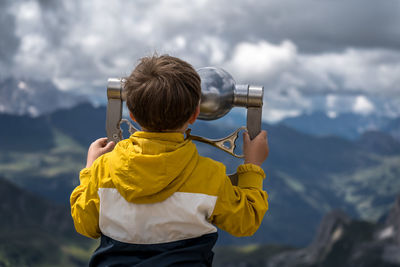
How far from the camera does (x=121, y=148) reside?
254 centimetres

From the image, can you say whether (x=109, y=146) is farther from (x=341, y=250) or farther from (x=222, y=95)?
(x=341, y=250)

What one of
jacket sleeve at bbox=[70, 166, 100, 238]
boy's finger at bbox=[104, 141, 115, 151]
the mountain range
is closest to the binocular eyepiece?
boy's finger at bbox=[104, 141, 115, 151]

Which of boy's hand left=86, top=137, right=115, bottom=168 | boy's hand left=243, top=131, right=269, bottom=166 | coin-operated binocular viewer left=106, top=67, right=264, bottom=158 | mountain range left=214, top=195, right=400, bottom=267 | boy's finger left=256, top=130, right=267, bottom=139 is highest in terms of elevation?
coin-operated binocular viewer left=106, top=67, right=264, bottom=158

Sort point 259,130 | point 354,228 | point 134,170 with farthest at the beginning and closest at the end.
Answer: point 354,228, point 259,130, point 134,170

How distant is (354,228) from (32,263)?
5105 inches

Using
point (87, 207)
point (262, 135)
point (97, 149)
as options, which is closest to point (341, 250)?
point (262, 135)

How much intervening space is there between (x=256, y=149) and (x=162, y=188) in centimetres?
88

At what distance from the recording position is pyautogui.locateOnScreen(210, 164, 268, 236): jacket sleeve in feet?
8.25

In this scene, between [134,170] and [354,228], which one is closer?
[134,170]

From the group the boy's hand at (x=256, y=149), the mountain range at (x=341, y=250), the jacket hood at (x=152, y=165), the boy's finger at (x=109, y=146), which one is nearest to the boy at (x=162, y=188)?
the jacket hood at (x=152, y=165)

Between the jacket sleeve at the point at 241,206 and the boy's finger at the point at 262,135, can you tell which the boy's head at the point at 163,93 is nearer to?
the jacket sleeve at the point at 241,206

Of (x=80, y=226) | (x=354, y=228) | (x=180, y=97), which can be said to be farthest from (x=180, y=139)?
(x=354, y=228)

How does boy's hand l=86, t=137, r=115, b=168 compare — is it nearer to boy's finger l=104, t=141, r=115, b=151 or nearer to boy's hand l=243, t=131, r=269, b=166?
boy's finger l=104, t=141, r=115, b=151

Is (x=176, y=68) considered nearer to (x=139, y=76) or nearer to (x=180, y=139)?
(x=139, y=76)
